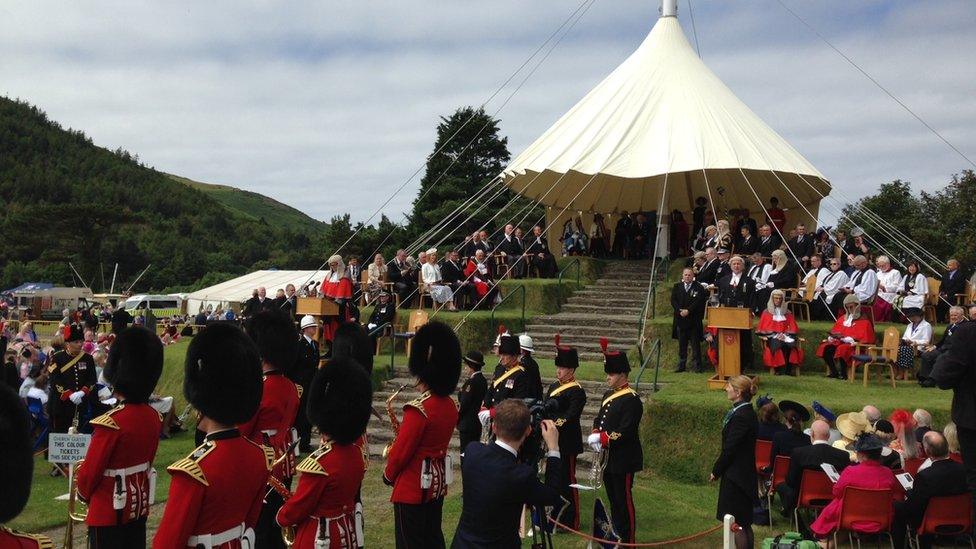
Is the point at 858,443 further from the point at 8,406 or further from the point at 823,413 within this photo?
the point at 8,406

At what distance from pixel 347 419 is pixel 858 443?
459 centimetres

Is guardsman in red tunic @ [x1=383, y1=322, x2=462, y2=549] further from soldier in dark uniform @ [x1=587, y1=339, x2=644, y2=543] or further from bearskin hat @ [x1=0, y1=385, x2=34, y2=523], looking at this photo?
bearskin hat @ [x1=0, y1=385, x2=34, y2=523]

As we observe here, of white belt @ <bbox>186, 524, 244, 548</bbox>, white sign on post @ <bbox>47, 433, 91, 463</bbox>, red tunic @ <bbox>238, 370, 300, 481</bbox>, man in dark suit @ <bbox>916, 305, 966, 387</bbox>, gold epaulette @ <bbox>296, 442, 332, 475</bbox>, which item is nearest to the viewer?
white belt @ <bbox>186, 524, 244, 548</bbox>

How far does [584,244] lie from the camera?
2361cm

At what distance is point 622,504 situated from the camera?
8328mm

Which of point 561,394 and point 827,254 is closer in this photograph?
point 561,394

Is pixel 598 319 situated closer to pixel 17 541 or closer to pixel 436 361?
pixel 436 361

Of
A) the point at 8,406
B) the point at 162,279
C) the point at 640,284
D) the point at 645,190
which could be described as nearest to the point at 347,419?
the point at 8,406

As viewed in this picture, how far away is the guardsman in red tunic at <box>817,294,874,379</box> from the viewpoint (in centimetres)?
1441

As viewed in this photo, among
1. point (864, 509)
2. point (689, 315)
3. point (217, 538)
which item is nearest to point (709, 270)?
point (689, 315)

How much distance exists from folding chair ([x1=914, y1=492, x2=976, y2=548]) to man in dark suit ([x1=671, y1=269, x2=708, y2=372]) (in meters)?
6.85

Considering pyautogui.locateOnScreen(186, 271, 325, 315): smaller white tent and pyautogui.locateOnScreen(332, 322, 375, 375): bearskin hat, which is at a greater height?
pyautogui.locateOnScreen(186, 271, 325, 315): smaller white tent

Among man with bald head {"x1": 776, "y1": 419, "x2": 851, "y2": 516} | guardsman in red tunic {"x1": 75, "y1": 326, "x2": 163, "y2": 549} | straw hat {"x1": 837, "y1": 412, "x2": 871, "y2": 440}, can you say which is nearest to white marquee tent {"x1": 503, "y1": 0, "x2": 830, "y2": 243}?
straw hat {"x1": 837, "y1": 412, "x2": 871, "y2": 440}

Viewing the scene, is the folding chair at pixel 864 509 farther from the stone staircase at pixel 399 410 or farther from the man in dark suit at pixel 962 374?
the stone staircase at pixel 399 410
